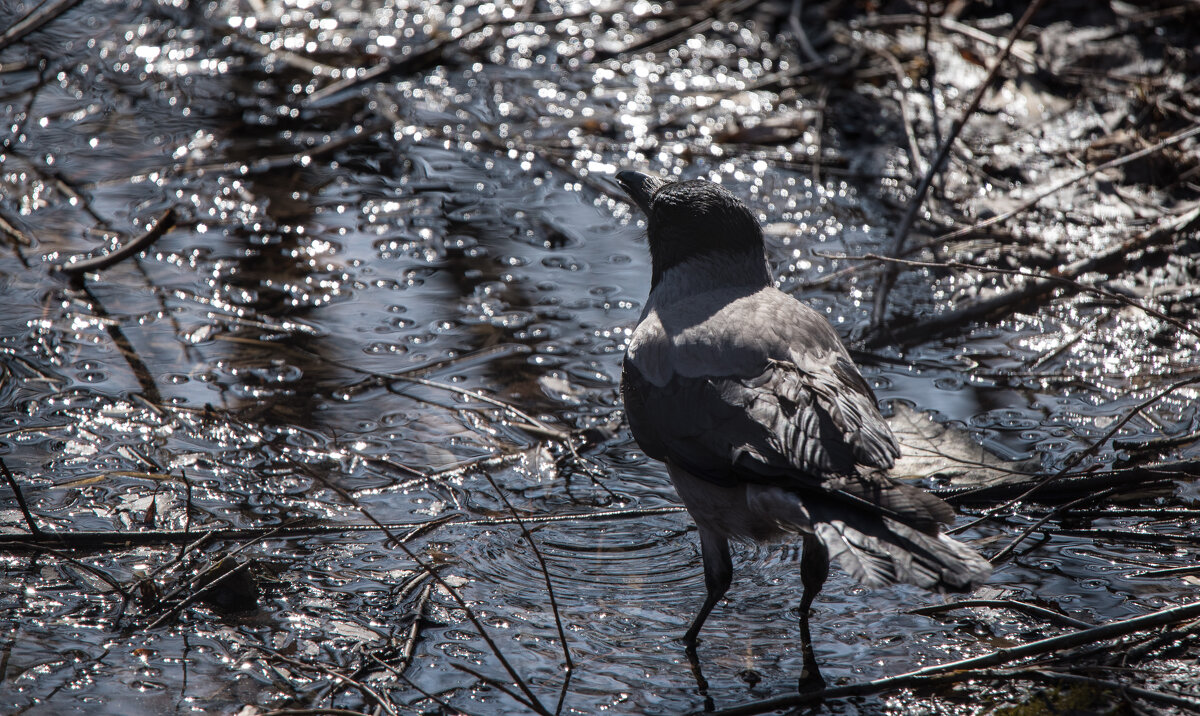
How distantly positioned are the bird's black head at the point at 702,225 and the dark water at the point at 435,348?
0.89 meters

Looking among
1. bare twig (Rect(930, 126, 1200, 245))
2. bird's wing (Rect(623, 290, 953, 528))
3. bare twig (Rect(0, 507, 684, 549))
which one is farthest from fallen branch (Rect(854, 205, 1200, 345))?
bare twig (Rect(0, 507, 684, 549))

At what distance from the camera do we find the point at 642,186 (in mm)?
4719

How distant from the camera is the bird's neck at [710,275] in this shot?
4.34 meters

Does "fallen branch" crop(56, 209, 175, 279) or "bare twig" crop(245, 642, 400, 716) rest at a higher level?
"fallen branch" crop(56, 209, 175, 279)

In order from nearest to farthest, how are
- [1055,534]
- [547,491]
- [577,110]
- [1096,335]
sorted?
[1055,534]
[547,491]
[1096,335]
[577,110]

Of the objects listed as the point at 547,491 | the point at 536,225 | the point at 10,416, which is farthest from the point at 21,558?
the point at 536,225

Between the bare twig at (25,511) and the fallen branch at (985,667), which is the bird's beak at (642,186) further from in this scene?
the bare twig at (25,511)

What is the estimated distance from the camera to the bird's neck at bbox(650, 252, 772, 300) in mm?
4344

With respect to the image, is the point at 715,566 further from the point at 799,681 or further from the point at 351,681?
the point at 351,681

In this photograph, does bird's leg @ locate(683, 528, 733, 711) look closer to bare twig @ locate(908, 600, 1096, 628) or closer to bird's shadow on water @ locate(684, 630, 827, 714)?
bird's shadow on water @ locate(684, 630, 827, 714)

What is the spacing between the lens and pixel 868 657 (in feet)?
11.5

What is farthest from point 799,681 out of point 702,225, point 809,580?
point 702,225

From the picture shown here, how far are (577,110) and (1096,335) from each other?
12.6 ft

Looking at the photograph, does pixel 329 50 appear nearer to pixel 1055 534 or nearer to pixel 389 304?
pixel 389 304
